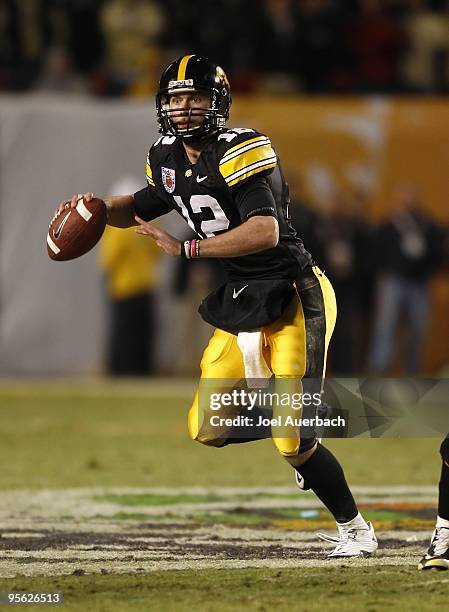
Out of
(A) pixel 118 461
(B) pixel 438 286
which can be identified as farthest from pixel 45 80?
(A) pixel 118 461

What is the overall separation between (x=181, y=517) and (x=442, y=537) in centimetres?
166

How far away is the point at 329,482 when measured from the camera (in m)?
5.14

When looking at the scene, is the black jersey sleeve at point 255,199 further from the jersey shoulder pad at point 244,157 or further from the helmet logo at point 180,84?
the helmet logo at point 180,84

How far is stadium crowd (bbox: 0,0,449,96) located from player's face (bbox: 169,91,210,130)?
868 cm

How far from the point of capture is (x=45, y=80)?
45.1 feet

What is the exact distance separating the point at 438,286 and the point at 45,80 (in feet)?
14.6

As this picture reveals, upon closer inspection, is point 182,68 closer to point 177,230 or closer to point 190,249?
point 190,249

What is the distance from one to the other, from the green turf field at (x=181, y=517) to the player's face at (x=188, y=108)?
1.62 meters

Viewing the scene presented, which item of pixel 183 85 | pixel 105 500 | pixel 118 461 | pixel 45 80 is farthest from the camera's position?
pixel 45 80

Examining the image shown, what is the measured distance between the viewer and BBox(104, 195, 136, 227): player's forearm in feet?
17.9

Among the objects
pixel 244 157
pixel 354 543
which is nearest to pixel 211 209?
pixel 244 157

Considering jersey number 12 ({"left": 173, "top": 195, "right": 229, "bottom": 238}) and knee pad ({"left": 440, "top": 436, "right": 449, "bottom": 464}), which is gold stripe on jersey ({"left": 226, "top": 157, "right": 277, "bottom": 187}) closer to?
jersey number 12 ({"left": 173, "top": 195, "right": 229, "bottom": 238})

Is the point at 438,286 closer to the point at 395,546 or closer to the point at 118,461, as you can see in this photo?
the point at 118,461

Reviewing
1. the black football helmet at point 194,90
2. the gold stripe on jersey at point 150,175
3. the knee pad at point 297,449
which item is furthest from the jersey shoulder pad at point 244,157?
the knee pad at point 297,449
